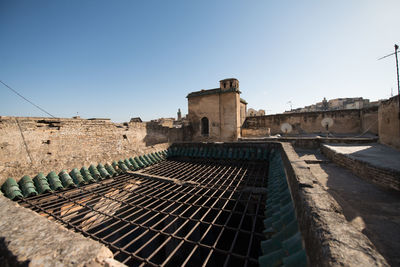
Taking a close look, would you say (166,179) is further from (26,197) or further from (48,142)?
(48,142)

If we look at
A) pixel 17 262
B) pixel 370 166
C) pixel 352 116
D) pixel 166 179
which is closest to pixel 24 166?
pixel 166 179

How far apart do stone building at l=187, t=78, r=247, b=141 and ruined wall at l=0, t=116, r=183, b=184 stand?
7.89m

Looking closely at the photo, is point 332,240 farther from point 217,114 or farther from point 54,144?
point 217,114

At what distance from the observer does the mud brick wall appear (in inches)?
133


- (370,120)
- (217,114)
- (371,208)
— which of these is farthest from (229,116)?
(371,208)

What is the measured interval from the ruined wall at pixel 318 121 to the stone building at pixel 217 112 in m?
1.89

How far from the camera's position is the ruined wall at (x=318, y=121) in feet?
46.6

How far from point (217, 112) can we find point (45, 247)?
46.9 ft

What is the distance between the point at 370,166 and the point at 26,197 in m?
8.33

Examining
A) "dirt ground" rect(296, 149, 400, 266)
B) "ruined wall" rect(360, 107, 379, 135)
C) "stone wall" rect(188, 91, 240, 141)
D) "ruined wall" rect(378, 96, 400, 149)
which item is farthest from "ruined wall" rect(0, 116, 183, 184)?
"ruined wall" rect(360, 107, 379, 135)

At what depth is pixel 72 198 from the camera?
3885mm

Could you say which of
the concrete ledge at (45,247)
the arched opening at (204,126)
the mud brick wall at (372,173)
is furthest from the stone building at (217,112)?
the concrete ledge at (45,247)

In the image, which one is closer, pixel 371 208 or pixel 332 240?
pixel 332 240

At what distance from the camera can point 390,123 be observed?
22.2ft
